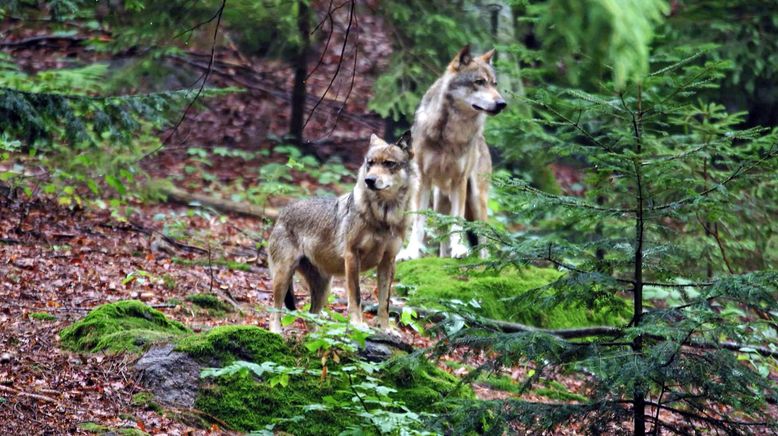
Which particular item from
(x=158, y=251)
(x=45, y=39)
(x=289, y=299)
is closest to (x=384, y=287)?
(x=289, y=299)

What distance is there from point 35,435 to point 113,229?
6478mm

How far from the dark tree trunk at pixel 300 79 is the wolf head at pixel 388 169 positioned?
704 centimetres

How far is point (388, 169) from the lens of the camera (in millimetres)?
7609

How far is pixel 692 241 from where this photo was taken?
33.0ft

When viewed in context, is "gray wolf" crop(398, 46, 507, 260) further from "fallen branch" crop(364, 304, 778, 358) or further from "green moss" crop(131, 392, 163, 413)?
"green moss" crop(131, 392, 163, 413)

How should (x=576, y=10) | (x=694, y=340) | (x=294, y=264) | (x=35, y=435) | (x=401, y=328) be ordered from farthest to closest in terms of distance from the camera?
(x=401, y=328) → (x=294, y=264) → (x=694, y=340) → (x=35, y=435) → (x=576, y=10)

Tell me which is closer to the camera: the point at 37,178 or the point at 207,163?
the point at 37,178

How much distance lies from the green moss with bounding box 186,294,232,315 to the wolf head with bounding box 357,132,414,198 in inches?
81.9

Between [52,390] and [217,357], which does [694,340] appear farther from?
[52,390]

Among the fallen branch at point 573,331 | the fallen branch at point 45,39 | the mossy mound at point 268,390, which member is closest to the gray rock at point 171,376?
the mossy mound at point 268,390

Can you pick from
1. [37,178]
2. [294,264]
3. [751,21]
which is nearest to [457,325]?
[294,264]

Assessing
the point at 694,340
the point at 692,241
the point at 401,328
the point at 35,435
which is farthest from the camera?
the point at 692,241

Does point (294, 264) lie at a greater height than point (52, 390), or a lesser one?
greater

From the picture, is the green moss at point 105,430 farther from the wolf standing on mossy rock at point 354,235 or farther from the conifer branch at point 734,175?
the conifer branch at point 734,175
